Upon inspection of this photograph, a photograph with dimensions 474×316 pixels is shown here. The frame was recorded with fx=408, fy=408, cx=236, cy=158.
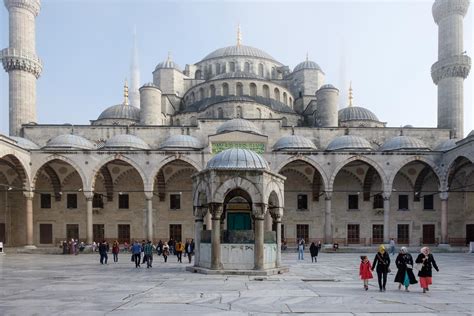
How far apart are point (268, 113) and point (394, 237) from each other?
39.1 ft

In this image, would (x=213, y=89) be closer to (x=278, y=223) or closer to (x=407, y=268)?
(x=278, y=223)

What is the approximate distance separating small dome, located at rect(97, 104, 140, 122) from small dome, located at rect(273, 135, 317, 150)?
1312 centimetres

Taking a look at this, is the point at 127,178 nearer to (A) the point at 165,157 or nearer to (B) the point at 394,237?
(A) the point at 165,157

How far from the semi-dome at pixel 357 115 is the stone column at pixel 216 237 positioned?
2314 centimetres

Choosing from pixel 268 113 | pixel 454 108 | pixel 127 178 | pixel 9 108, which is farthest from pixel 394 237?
pixel 9 108

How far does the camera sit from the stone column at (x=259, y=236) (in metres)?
11.0

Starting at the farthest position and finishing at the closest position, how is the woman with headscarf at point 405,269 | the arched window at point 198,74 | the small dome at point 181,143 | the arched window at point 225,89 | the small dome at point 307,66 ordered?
1. the arched window at point 198,74
2. the small dome at point 307,66
3. the arched window at point 225,89
4. the small dome at point 181,143
5. the woman with headscarf at point 405,269

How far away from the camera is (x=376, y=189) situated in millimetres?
26547

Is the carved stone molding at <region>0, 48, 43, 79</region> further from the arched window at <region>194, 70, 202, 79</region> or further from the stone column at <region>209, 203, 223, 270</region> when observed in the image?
the stone column at <region>209, 203, 223, 270</region>

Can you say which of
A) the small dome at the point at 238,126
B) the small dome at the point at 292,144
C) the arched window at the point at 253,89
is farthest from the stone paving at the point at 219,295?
the arched window at the point at 253,89

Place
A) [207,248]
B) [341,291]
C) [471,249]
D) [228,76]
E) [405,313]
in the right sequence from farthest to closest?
[228,76] → [471,249] → [207,248] → [341,291] → [405,313]

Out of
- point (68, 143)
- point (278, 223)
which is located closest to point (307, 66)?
point (68, 143)

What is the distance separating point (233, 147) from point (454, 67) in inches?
667

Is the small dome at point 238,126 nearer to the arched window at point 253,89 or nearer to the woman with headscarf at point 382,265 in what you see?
the arched window at point 253,89
